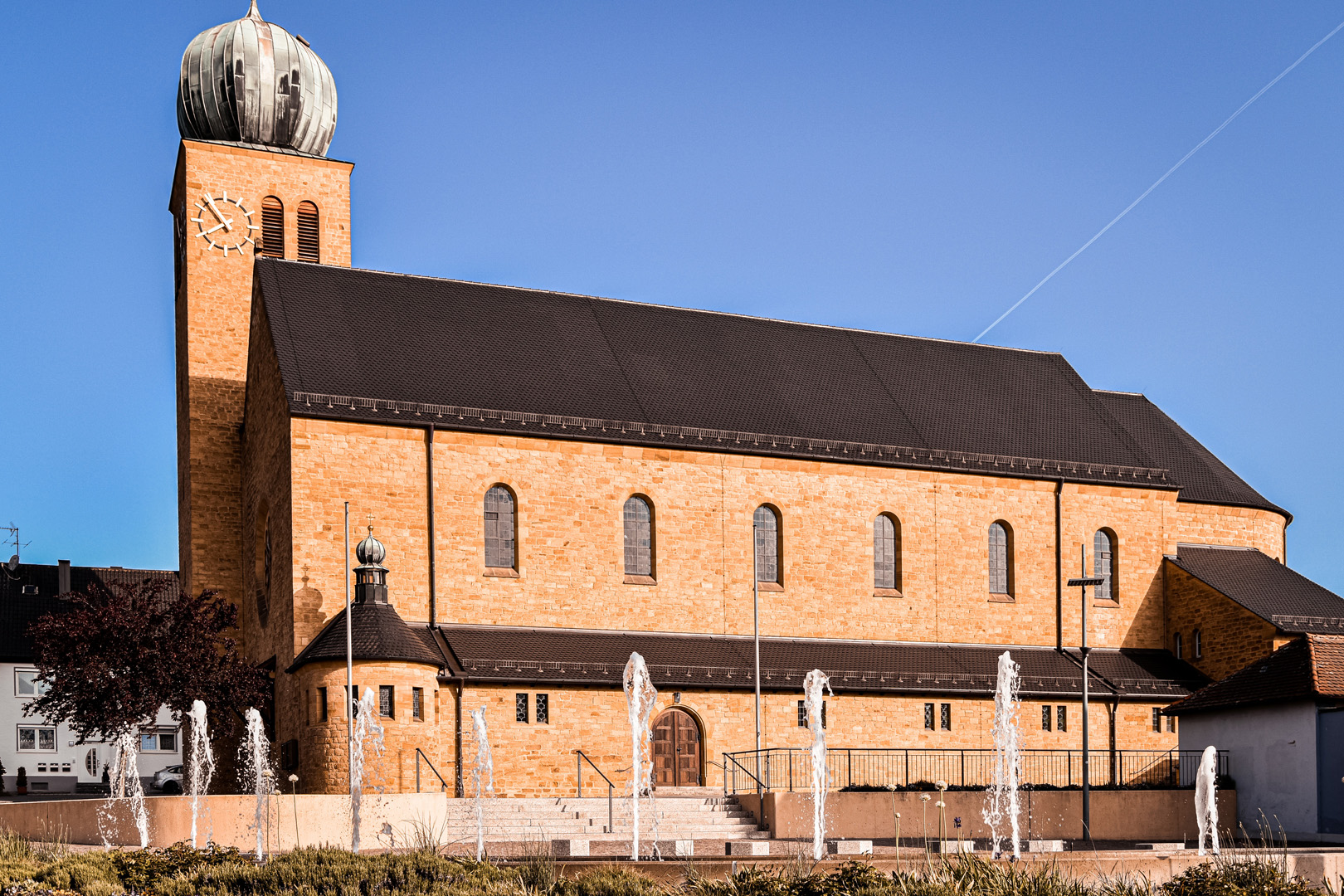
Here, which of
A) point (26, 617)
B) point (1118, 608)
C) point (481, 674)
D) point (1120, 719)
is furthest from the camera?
point (26, 617)

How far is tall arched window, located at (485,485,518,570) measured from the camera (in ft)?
124

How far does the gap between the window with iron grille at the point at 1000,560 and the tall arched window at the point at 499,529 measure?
44.7 ft

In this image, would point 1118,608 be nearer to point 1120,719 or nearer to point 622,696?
point 1120,719

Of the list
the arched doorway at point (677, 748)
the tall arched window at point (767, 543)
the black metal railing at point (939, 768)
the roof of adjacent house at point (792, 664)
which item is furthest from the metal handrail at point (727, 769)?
the tall arched window at point (767, 543)

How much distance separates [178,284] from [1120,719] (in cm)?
2929

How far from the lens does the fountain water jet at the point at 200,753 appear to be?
1293 inches

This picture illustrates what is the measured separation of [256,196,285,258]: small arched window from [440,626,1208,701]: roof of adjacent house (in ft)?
51.1

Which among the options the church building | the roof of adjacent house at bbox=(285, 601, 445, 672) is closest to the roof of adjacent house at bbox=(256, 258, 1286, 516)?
the church building

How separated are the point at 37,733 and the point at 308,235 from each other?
81.5ft

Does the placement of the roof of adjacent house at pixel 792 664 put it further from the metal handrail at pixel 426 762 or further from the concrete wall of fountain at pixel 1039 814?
the concrete wall of fountain at pixel 1039 814

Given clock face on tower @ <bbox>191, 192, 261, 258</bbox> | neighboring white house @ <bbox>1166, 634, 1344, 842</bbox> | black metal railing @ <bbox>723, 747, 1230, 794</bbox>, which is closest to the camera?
neighboring white house @ <bbox>1166, 634, 1344, 842</bbox>

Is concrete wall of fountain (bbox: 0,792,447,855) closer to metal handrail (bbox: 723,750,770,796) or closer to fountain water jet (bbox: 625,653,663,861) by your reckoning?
fountain water jet (bbox: 625,653,663,861)

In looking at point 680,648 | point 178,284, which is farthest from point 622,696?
point 178,284

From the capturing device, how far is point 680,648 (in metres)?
38.0
